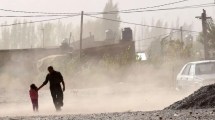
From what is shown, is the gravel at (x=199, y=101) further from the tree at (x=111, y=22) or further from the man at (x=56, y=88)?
→ the tree at (x=111, y=22)

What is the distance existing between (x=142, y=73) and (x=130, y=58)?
2.24m

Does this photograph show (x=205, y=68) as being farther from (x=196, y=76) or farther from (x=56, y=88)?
(x=56, y=88)

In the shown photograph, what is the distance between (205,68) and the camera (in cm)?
1802

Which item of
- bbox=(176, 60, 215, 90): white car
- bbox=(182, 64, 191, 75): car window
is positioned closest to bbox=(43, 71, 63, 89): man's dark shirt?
bbox=(176, 60, 215, 90): white car

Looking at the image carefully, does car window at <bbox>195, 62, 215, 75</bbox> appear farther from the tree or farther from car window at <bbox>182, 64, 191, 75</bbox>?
the tree

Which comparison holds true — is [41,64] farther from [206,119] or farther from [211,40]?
[206,119]

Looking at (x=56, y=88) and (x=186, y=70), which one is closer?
(x=56, y=88)

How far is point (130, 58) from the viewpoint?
4659cm

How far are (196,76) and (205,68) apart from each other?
0.94 metres

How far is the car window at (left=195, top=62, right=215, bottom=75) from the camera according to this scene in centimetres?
1773

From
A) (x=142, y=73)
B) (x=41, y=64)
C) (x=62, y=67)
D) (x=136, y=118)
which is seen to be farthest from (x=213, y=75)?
(x=41, y=64)

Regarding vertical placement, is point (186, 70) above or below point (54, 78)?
above

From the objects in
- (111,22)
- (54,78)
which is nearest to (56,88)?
(54,78)

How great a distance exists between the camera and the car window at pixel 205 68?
17.7 metres
